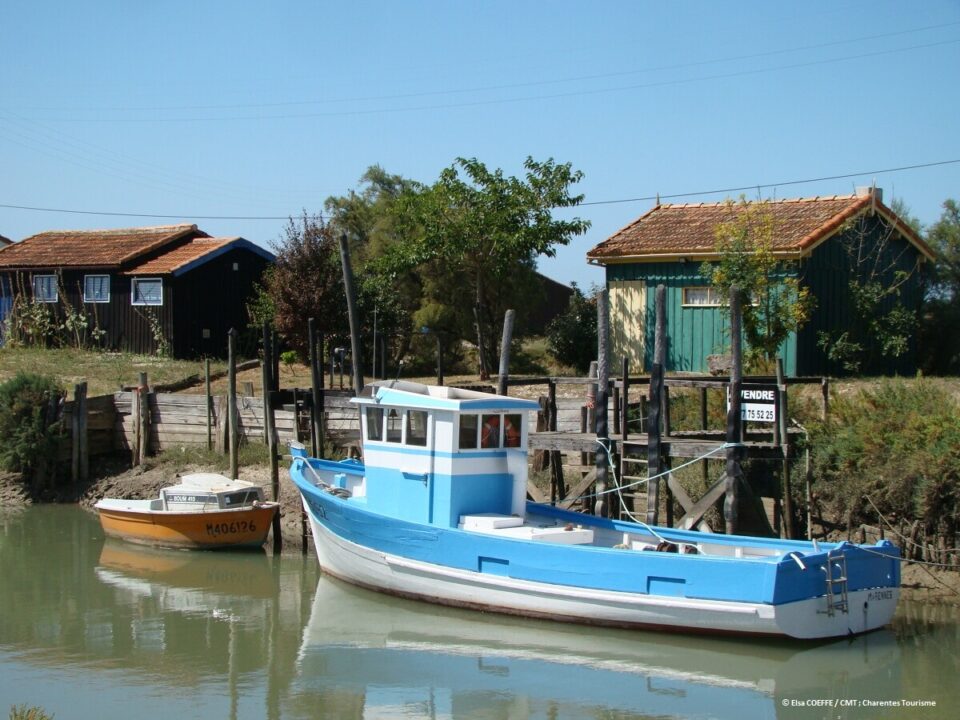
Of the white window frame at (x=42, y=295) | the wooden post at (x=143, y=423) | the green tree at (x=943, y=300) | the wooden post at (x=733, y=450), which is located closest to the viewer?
the wooden post at (x=733, y=450)

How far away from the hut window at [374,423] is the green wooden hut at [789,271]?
1065 cm

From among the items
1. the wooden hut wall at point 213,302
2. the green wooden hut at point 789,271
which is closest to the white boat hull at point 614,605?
the green wooden hut at point 789,271

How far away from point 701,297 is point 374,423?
1133 cm

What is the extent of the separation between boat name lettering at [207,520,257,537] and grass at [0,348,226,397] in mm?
8718

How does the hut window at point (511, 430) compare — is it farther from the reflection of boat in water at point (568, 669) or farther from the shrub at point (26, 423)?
the shrub at point (26, 423)

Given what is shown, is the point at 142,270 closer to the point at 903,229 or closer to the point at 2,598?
the point at 2,598

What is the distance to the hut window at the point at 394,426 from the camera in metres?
15.0

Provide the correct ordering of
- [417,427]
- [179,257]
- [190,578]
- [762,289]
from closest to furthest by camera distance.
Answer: [417,427], [190,578], [762,289], [179,257]

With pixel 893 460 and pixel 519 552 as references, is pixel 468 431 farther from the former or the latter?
pixel 893 460

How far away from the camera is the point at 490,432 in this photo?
14.6 m

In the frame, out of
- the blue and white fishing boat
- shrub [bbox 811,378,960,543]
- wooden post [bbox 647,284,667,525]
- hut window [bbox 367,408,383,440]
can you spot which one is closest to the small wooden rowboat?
the blue and white fishing boat

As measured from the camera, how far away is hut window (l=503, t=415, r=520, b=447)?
580 inches

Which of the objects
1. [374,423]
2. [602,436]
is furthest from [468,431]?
[602,436]

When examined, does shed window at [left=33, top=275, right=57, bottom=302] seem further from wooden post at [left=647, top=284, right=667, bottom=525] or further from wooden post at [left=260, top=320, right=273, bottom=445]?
wooden post at [left=647, top=284, right=667, bottom=525]
